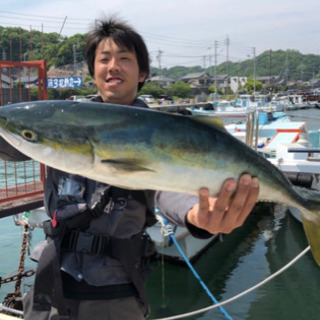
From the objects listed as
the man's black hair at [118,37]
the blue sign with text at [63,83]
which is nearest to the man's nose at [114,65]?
the man's black hair at [118,37]

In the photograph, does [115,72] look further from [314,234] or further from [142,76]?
[314,234]

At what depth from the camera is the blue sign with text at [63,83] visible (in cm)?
637

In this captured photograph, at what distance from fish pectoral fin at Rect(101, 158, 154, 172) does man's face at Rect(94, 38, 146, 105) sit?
92cm

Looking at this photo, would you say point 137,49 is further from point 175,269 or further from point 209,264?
point 209,264

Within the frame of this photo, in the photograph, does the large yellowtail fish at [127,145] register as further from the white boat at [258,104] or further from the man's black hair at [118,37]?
the white boat at [258,104]

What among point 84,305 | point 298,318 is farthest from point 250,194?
point 298,318

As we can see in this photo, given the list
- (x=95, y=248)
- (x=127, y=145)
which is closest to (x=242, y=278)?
(x=95, y=248)

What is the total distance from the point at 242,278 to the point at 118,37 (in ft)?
20.6

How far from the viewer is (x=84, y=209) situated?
7.07 ft

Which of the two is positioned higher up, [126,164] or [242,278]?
[126,164]

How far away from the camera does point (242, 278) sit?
24.7ft

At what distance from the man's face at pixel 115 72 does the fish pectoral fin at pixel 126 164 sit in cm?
92

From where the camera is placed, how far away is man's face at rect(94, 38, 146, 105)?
240 centimetres

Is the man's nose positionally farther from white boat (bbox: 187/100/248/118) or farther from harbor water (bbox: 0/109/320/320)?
white boat (bbox: 187/100/248/118)
